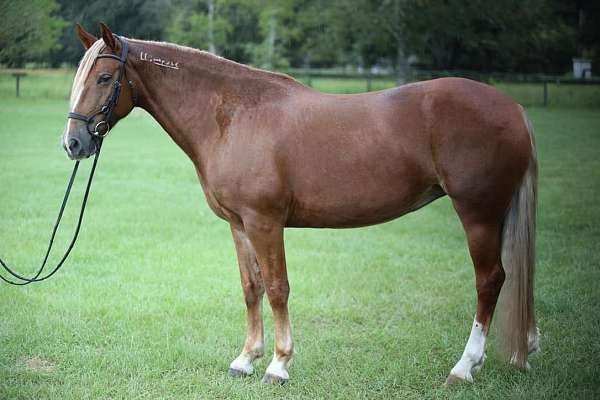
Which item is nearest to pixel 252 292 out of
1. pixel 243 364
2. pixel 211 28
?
pixel 243 364

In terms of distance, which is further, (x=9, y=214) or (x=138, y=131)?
(x=138, y=131)

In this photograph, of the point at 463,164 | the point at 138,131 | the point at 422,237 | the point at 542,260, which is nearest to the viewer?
the point at 463,164

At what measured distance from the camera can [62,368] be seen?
13.6 ft

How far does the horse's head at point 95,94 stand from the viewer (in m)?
3.67

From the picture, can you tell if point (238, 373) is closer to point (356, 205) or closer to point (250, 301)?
point (250, 301)

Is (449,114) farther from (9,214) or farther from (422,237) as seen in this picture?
(9,214)

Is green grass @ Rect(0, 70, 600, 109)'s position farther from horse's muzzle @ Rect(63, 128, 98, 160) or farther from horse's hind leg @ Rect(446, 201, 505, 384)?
horse's muzzle @ Rect(63, 128, 98, 160)

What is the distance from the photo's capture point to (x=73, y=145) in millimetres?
3672

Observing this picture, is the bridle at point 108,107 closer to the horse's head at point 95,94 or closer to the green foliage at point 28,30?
the horse's head at point 95,94

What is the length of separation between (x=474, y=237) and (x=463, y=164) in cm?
44

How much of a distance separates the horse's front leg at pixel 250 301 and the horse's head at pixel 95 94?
3.37 ft

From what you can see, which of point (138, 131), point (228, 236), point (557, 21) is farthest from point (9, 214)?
point (557, 21)

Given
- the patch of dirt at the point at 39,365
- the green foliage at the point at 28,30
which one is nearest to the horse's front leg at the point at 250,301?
the patch of dirt at the point at 39,365

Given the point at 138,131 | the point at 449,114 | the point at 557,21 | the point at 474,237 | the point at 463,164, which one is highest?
the point at 557,21
